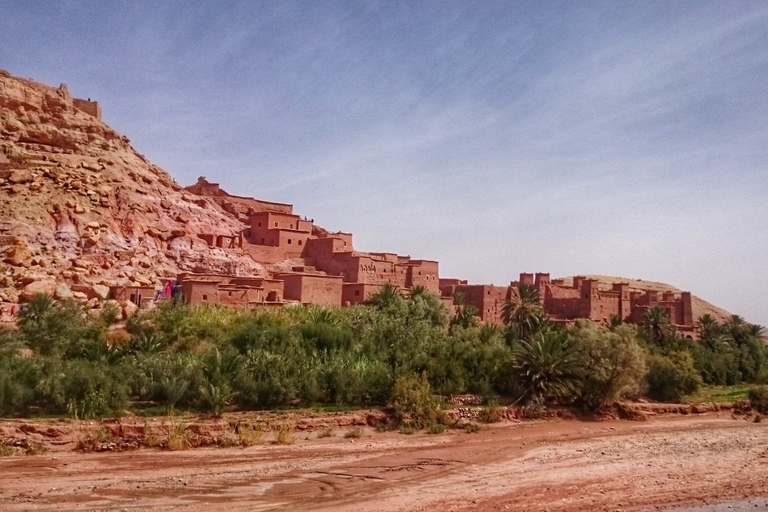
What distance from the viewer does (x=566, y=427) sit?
2112cm

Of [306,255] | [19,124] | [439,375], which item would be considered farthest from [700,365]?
[19,124]

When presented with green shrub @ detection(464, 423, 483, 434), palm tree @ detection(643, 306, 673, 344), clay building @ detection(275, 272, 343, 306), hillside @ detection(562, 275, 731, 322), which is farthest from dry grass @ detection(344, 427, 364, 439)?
hillside @ detection(562, 275, 731, 322)

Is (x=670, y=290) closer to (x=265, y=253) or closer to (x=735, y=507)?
(x=265, y=253)

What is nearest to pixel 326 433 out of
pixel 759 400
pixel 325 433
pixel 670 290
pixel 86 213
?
pixel 325 433

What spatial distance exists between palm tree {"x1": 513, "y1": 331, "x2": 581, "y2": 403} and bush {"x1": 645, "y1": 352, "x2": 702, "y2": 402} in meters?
6.58

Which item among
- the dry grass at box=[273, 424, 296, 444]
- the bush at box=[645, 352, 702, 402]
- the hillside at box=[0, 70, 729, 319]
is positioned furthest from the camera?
the bush at box=[645, 352, 702, 402]

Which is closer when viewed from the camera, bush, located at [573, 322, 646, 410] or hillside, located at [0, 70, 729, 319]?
bush, located at [573, 322, 646, 410]

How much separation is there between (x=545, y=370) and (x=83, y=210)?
66.8 ft

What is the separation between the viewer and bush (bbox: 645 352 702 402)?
27266 mm

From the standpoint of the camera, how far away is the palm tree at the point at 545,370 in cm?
2198

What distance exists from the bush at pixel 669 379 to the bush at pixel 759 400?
8.16 feet

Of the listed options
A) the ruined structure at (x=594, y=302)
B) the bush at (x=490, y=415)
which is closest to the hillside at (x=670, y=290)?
the ruined structure at (x=594, y=302)

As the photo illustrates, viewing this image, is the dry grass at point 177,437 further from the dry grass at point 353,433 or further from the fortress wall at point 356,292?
the fortress wall at point 356,292

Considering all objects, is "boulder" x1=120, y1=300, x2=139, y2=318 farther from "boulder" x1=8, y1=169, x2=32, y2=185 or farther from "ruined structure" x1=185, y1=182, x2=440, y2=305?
"boulder" x1=8, y1=169, x2=32, y2=185
